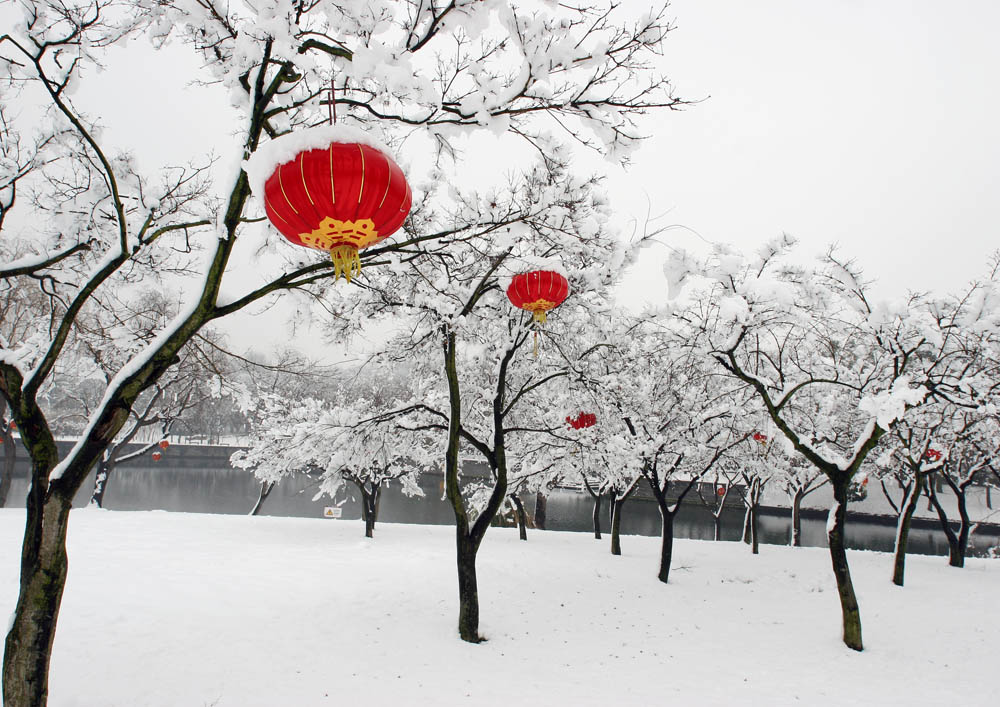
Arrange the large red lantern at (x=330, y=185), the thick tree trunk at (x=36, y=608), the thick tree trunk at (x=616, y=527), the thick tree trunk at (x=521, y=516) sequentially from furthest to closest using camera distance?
the thick tree trunk at (x=521, y=516) → the thick tree trunk at (x=616, y=527) → the thick tree trunk at (x=36, y=608) → the large red lantern at (x=330, y=185)

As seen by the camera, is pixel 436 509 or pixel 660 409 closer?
pixel 660 409

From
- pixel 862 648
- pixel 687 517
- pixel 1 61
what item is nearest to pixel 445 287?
pixel 1 61

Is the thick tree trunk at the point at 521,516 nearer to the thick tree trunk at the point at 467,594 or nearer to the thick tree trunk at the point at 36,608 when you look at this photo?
the thick tree trunk at the point at 467,594

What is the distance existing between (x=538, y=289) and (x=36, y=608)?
5.07 meters

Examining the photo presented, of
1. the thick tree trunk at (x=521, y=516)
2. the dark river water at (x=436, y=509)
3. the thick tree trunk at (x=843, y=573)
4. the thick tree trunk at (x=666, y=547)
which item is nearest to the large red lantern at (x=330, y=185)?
the thick tree trunk at (x=843, y=573)

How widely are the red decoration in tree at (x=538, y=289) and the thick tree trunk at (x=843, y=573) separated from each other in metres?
6.26

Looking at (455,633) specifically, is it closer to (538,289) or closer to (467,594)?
(467,594)

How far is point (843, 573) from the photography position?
8.20 metres

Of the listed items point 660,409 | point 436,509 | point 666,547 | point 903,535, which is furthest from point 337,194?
point 436,509

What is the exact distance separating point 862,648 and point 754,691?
3187 mm

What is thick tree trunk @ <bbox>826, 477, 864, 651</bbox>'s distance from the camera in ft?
27.0

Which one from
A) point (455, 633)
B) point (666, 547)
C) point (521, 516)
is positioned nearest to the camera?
point (455, 633)

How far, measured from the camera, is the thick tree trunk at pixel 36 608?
385cm

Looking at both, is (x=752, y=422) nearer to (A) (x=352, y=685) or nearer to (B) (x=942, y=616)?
(B) (x=942, y=616)
